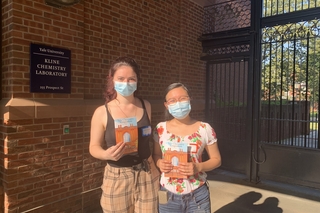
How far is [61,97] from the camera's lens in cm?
339

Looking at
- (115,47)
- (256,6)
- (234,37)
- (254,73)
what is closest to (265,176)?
(254,73)

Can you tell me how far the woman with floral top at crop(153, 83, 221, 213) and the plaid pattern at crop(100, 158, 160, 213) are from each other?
4.7 inches

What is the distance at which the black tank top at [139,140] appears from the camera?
6.68ft

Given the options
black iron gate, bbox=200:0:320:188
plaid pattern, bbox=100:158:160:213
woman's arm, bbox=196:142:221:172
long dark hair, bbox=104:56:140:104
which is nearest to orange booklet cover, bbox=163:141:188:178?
woman's arm, bbox=196:142:221:172

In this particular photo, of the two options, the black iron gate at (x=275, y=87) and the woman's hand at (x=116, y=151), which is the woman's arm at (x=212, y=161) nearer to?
the woman's hand at (x=116, y=151)

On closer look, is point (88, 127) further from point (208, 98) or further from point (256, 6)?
point (256, 6)

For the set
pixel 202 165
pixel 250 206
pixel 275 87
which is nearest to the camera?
pixel 202 165

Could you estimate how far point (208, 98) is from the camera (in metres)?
6.41

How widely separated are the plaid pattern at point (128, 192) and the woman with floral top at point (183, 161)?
0.12 m

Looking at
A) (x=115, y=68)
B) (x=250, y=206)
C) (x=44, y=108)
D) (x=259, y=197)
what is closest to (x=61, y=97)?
(x=44, y=108)

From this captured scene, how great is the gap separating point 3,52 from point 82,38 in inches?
39.1

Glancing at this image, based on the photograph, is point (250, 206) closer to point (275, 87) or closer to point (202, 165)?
point (275, 87)

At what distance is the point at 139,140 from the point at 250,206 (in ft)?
9.61

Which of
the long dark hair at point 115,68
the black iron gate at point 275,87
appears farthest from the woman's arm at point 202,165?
the black iron gate at point 275,87
